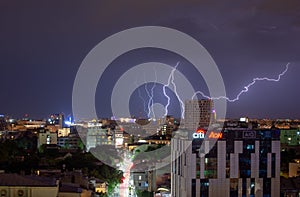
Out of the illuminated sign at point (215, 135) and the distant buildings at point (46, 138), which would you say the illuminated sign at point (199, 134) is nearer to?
the illuminated sign at point (215, 135)

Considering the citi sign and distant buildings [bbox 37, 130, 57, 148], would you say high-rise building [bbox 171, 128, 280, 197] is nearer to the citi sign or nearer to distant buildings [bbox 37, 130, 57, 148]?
the citi sign

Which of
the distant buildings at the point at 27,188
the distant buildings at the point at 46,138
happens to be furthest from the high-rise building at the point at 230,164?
the distant buildings at the point at 46,138

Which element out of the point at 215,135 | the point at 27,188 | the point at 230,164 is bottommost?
the point at 27,188

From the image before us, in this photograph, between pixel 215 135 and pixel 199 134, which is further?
pixel 215 135

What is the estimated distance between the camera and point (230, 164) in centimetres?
1321

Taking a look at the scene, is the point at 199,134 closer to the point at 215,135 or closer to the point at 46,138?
the point at 215,135

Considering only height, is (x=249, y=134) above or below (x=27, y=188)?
above

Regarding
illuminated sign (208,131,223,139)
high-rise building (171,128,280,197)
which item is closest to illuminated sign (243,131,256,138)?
high-rise building (171,128,280,197)

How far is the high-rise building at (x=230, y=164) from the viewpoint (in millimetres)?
13062

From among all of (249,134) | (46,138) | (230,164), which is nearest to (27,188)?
(230,164)

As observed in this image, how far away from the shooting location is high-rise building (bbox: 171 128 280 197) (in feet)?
42.9

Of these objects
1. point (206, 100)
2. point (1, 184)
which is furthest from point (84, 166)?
point (206, 100)

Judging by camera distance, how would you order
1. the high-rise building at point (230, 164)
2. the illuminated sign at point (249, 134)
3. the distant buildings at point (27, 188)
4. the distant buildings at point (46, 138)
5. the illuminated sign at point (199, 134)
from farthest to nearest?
the distant buildings at point (46, 138) < the illuminated sign at point (249, 134) < the illuminated sign at point (199, 134) < the high-rise building at point (230, 164) < the distant buildings at point (27, 188)

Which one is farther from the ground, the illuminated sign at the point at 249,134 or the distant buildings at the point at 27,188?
the illuminated sign at the point at 249,134
